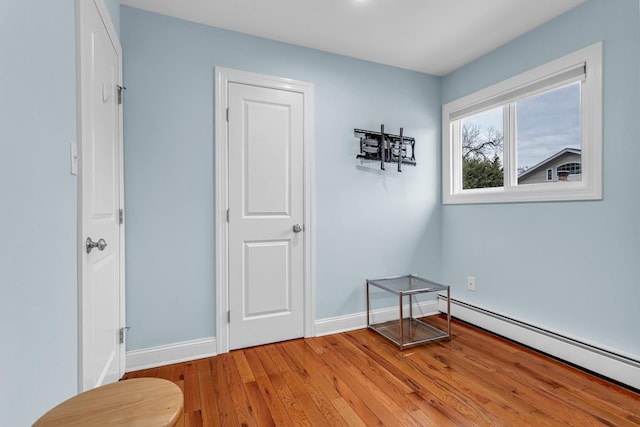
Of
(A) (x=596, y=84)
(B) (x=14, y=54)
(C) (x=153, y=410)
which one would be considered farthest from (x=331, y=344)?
(A) (x=596, y=84)

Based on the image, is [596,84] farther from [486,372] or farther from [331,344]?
[331,344]

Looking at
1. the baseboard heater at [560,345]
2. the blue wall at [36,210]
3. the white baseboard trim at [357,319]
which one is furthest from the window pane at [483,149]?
the blue wall at [36,210]

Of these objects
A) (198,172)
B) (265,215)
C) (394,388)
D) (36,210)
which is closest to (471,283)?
(394,388)

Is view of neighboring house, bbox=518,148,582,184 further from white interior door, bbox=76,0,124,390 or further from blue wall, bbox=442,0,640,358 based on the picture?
white interior door, bbox=76,0,124,390

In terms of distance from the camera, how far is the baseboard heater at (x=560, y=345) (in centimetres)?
190

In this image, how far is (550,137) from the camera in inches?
95.1

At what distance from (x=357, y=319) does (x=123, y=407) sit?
89.7 inches

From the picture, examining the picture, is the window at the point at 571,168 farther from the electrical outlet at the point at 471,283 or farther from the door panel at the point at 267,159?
the door panel at the point at 267,159

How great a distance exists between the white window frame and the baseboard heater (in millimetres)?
976

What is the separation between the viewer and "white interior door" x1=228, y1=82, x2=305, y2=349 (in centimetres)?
242

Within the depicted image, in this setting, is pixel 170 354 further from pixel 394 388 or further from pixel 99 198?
pixel 394 388

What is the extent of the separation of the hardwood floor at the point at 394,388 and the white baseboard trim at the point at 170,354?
49 millimetres

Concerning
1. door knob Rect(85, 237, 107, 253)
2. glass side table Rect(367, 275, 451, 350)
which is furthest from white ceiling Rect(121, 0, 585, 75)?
glass side table Rect(367, 275, 451, 350)

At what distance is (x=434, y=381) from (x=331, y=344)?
2.73 ft
